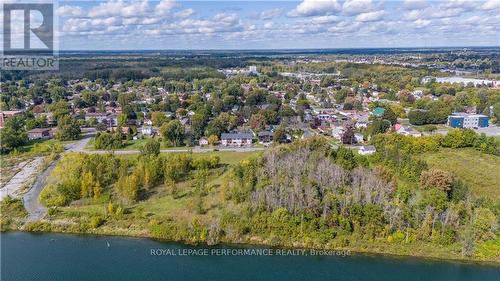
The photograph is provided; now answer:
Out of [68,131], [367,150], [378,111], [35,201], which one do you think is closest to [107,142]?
[68,131]

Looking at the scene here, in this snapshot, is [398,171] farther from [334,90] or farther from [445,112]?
[334,90]

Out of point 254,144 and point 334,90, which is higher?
point 334,90

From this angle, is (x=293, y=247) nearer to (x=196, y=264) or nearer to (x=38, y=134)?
(x=196, y=264)

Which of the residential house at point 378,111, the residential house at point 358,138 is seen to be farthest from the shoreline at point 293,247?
the residential house at point 378,111

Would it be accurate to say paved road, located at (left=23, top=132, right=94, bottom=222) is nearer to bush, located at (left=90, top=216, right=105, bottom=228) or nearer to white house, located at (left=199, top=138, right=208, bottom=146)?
bush, located at (left=90, top=216, right=105, bottom=228)

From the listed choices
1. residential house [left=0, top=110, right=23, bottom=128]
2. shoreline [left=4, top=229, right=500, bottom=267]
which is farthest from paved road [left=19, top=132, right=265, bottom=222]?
residential house [left=0, top=110, right=23, bottom=128]

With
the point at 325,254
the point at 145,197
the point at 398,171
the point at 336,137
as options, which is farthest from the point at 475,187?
the point at 145,197

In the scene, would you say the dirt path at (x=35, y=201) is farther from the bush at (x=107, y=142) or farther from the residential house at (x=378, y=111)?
the residential house at (x=378, y=111)
